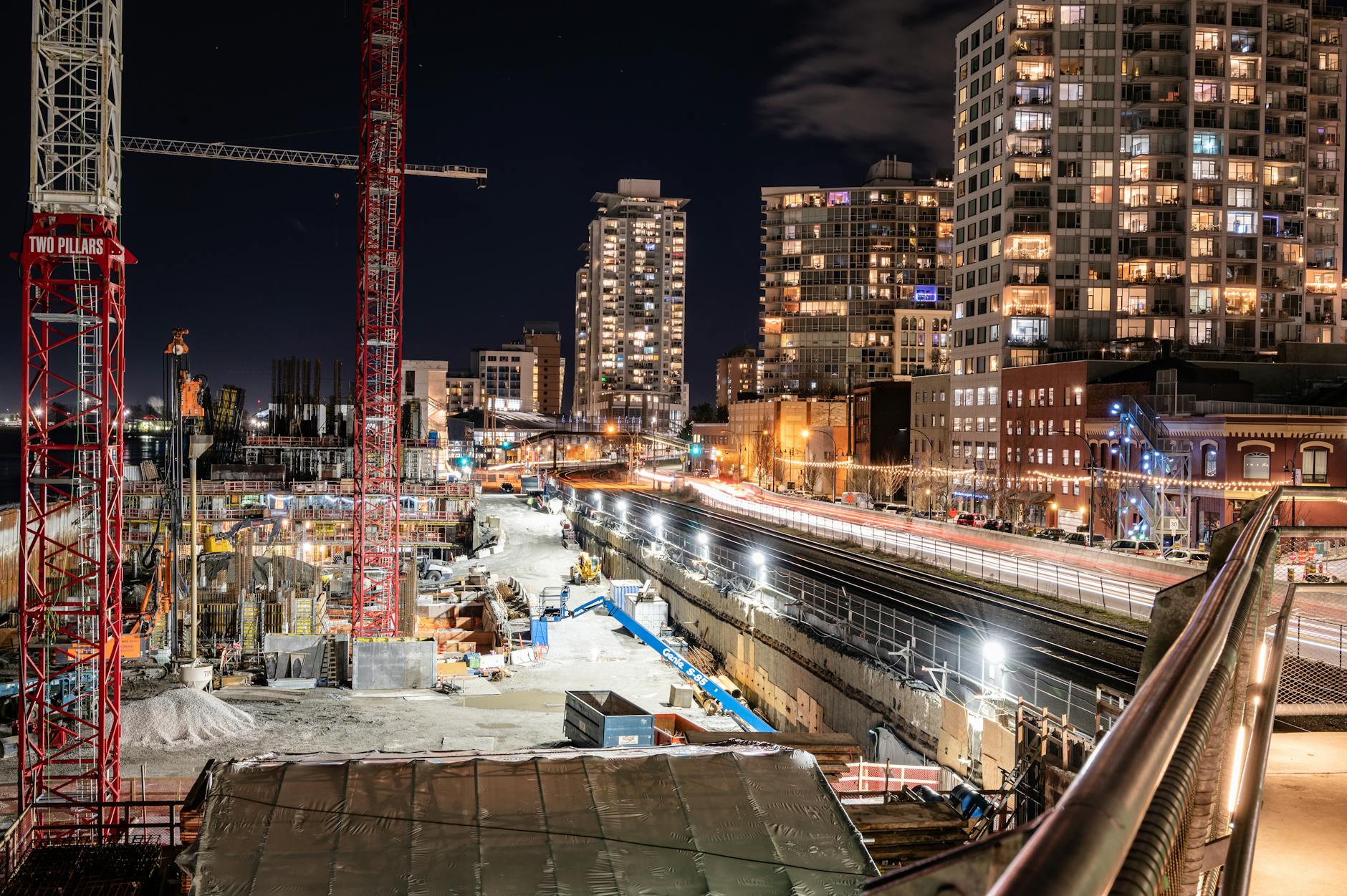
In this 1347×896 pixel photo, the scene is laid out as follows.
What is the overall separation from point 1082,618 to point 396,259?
105ft

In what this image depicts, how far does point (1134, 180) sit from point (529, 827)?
292ft

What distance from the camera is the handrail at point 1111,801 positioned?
44.2 inches

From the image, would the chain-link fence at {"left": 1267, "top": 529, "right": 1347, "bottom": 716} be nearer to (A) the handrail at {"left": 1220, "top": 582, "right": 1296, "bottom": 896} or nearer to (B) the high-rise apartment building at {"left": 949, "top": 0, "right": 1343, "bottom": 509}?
(A) the handrail at {"left": 1220, "top": 582, "right": 1296, "bottom": 896}

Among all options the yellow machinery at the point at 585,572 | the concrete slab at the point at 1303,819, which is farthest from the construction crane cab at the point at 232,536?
the concrete slab at the point at 1303,819

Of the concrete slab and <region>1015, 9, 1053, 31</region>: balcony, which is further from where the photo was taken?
<region>1015, 9, 1053, 31</region>: balcony

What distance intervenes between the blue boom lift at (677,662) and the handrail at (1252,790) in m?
21.9

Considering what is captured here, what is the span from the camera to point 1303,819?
253 inches

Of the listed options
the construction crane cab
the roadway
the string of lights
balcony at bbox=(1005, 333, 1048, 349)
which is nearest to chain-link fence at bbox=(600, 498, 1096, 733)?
the roadway

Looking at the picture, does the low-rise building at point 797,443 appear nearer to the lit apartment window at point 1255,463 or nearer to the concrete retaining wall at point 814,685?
the lit apartment window at point 1255,463

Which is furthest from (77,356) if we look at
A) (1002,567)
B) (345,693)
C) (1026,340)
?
(1026,340)

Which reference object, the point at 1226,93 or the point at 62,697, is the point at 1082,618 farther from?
the point at 1226,93

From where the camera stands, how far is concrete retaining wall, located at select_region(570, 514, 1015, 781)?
2380cm

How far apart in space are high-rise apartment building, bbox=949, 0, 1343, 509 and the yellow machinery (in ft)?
135

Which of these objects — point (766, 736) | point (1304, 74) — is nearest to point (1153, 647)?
point (766, 736)
